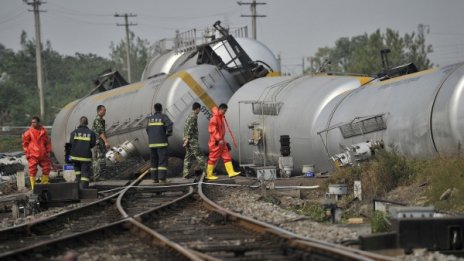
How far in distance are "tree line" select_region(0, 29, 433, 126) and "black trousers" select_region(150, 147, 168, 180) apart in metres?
20.0

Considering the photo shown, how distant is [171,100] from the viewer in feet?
74.1

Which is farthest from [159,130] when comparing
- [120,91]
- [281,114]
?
[120,91]

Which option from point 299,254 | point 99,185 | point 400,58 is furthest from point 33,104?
point 299,254

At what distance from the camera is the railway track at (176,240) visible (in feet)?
26.5

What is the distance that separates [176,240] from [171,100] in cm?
1329

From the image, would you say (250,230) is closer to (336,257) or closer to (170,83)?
(336,257)

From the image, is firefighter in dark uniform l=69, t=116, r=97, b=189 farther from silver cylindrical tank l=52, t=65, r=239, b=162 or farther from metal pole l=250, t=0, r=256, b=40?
metal pole l=250, t=0, r=256, b=40

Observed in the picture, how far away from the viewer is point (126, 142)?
80.8 feet

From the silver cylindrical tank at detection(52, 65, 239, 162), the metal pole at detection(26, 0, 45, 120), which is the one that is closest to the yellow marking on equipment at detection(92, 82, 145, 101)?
the silver cylindrical tank at detection(52, 65, 239, 162)

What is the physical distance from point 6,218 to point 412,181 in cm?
665

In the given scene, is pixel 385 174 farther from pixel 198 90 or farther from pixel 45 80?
pixel 45 80

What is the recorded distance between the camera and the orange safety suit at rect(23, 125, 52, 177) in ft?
57.3

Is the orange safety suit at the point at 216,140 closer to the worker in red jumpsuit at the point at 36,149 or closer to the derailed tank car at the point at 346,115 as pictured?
the derailed tank car at the point at 346,115

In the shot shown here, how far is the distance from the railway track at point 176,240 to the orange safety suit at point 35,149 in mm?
4581
